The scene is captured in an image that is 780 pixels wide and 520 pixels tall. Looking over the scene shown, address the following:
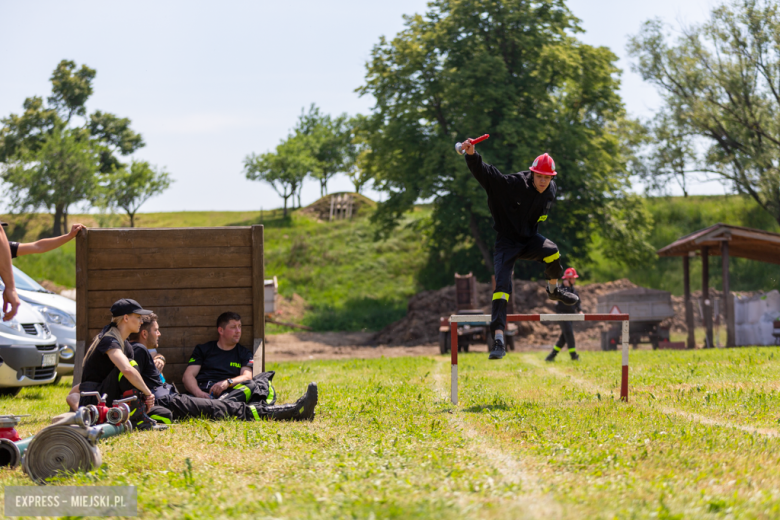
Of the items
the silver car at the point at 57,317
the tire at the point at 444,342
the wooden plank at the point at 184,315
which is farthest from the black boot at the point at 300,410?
the tire at the point at 444,342

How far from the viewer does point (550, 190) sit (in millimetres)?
8297

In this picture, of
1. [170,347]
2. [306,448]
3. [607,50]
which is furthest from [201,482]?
[607,50]

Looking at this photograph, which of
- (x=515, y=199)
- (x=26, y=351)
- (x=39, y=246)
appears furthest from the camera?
(x=26, y=351)

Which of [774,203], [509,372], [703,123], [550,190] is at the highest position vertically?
[703,123]

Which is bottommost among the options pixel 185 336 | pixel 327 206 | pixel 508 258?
pixel 185 336

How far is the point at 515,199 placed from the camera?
8.15 m

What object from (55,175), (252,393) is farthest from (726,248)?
(55,175)

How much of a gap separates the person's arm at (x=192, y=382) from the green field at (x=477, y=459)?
1.02 m

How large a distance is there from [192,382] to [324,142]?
61.4 meters

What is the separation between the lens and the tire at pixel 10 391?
11.9 metres

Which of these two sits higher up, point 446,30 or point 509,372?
point 446,30

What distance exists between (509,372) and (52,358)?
7.90 metres

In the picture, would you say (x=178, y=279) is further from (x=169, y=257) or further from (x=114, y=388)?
(x=114, y=388)

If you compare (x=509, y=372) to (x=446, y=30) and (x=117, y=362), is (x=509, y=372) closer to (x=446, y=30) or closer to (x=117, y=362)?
(x=117, y=362)
